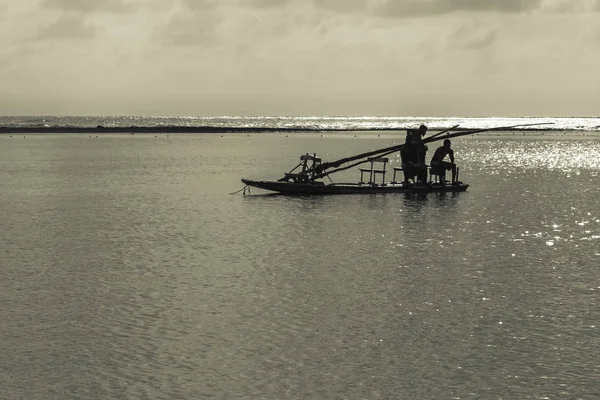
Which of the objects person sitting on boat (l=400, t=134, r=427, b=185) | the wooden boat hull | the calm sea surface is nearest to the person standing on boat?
person sitting on boat (l=400, t=134, r=427, b=185)

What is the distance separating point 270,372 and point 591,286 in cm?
1069

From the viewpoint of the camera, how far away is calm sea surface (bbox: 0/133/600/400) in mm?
15672

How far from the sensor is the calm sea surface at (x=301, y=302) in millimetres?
15672

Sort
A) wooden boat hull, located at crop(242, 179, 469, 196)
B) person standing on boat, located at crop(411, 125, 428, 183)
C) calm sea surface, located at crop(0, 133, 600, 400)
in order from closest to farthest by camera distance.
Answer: calm sea surface, located at crop(0, 133, 600, 400)
wooden boat hull, located at crop(242, 179, 469, 196)
person standing on boat, located at crop(411, 125, 428, 183)

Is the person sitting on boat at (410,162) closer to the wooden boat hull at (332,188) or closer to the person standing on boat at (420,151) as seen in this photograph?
the person standing on boat at (420,151)

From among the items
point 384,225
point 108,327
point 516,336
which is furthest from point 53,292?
point 384,225

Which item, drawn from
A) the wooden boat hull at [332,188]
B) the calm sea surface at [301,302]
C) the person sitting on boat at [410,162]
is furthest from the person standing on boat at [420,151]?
the calm sea surface at [301,302]

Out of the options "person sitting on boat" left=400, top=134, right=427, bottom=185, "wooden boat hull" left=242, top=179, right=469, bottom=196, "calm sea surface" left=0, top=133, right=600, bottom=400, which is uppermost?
"person sitting on boat" left=400, top=134, right=427, bottom=185

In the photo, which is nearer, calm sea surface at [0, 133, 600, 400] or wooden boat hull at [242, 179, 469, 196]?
calm sea surface at [0, 133, 600, 400]

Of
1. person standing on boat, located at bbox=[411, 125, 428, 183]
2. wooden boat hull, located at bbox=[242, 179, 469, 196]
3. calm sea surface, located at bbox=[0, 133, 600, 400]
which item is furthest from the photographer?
person standing on boat, located at bbox=[411, 125, 428, 183]

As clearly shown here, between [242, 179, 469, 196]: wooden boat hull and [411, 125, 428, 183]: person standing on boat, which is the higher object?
[411, 125, 428, 183]: person standing on boat

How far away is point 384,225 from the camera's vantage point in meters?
36.9

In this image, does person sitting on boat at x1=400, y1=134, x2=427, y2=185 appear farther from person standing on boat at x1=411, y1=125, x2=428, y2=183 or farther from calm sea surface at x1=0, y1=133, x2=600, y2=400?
calm sea surface at x1=0, y1=133, x2=600, y2=400

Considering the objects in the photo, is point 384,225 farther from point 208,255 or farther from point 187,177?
point 187,177
